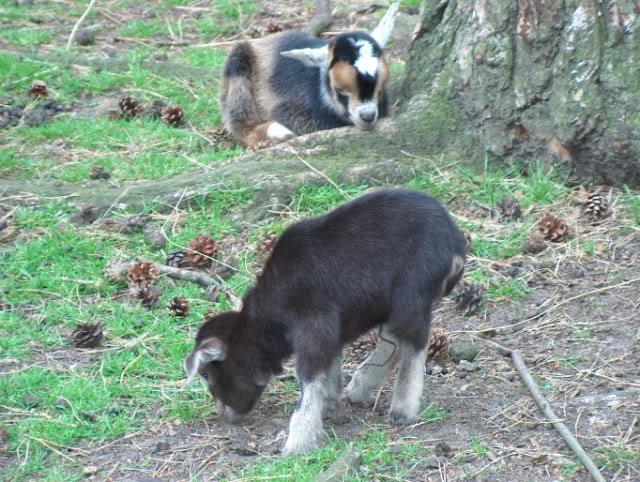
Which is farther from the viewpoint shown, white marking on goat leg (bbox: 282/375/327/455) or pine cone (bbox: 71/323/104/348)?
pine cone (bbox: 71/323/104/348)

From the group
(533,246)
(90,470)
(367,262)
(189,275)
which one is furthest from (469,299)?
(90,470)

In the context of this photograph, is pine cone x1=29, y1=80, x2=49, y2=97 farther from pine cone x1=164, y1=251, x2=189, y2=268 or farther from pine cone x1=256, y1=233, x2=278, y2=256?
pine cone x1=256, y1=233, x2=278, y2=256

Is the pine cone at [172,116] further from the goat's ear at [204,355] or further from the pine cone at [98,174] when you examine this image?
the goat's ear at [204,355]

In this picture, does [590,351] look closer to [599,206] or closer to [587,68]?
[599,206]

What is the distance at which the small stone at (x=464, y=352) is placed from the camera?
20.6ft

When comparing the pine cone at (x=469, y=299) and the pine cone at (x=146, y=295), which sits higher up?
the pine cone at (x=469, y=299)

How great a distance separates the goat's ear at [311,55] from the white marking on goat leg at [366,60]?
1.87ft

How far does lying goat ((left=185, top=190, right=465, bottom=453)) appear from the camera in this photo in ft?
18.2

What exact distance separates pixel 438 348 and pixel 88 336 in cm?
209

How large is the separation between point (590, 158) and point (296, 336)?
3.09m

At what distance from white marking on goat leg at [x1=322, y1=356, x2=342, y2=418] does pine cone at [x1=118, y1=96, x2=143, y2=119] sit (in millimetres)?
5019

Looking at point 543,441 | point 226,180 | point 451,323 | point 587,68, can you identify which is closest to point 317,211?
point 226,180

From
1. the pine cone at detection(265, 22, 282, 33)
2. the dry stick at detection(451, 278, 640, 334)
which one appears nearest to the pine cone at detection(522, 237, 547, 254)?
the dry stick at detection(451, 278, 640, 334)

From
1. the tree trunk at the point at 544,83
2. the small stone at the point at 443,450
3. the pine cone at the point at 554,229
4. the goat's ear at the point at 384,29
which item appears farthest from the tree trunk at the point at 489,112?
the small stone at the point at 443,450
